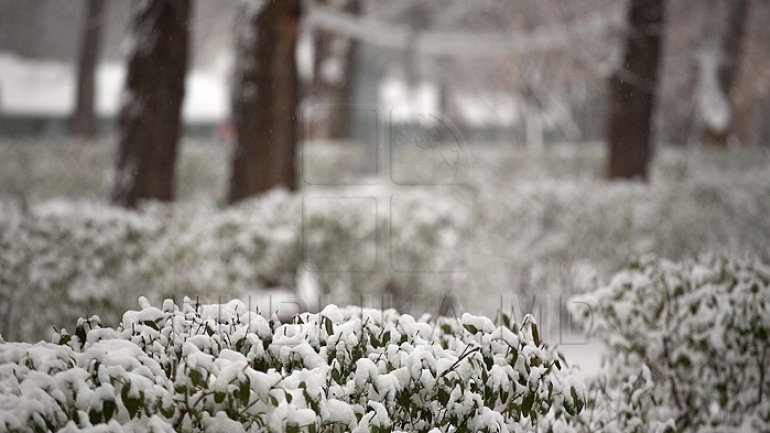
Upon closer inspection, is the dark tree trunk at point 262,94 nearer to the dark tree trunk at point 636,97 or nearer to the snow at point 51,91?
the dark tree trunk at point 636,97

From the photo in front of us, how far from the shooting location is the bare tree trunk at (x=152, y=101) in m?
8.50

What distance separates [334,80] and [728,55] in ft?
32.8

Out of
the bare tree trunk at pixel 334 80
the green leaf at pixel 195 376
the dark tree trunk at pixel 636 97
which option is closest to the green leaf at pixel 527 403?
the green leaf at pixel 195 376

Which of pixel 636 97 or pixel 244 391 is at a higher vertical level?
pixel 636 97

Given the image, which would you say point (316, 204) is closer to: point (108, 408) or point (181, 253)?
point (181, 253)

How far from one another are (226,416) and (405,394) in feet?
1.97

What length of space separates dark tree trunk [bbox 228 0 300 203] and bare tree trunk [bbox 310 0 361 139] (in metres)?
11.5

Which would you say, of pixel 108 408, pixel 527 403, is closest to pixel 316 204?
pixel 527 403

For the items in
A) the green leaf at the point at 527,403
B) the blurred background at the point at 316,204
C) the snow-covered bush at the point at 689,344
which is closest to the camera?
the green leaf at the point at 527,403

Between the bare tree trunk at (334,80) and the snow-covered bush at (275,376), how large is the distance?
18.2 metres

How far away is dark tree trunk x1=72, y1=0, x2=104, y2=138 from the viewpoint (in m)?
21.2

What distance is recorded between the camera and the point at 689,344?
3.98 meters

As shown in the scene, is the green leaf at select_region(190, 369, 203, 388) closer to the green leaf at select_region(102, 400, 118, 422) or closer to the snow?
the green leaf at select_region(102, 400, 118, 422)

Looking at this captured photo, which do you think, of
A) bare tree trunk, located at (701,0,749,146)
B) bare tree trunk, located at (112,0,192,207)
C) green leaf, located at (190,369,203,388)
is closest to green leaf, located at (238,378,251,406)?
green leaf, located at (190,369,203,388)
